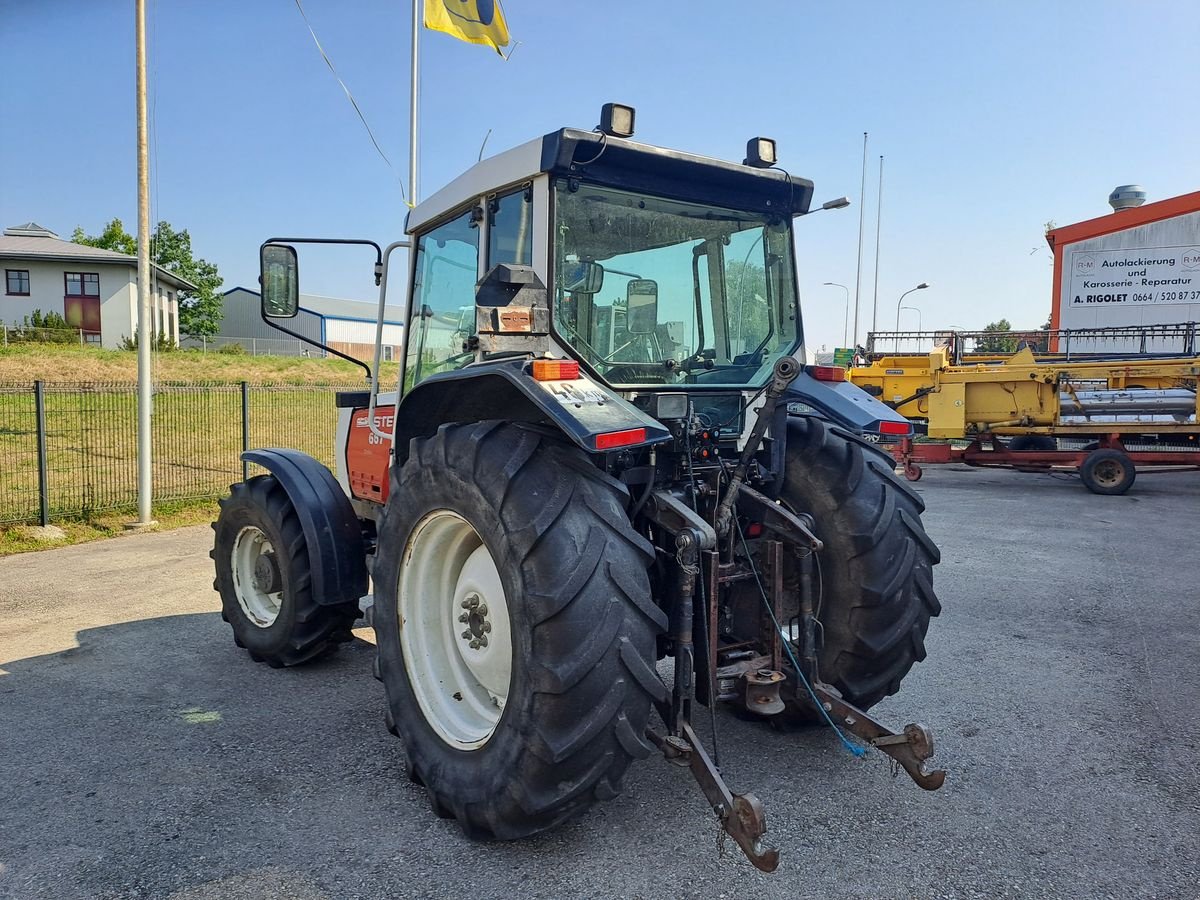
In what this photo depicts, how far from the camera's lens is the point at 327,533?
4.44 metres

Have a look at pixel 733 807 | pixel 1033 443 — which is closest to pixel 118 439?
pixel 733 807

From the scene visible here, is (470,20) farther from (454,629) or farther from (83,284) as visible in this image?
(83,284)

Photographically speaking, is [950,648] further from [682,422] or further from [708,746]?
[682,422]

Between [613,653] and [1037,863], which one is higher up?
[613,653]

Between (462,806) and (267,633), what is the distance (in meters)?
2.37

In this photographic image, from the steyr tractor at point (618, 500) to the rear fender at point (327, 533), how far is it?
0.95m

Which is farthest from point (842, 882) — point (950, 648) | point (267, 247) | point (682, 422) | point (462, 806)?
point (267, 247)

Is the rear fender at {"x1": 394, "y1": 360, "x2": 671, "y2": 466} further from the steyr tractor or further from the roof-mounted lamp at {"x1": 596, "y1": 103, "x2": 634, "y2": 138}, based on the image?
the roof-mounted lamp at {"x1": 596, "y1": 103, "x2": 634, "y2": 138}

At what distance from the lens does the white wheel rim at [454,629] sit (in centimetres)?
315

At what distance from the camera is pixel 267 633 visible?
480cm

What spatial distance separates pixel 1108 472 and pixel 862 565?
10.8 meters

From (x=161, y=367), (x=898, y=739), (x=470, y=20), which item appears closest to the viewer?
(x=898, y=739)

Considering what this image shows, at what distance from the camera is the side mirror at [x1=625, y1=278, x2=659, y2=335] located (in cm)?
345

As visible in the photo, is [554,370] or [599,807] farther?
[599,807]
